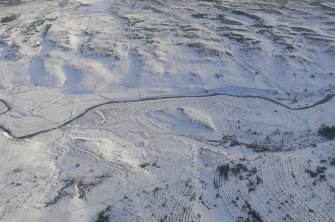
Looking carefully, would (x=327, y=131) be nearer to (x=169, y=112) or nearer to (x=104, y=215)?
(x=169, y=112)

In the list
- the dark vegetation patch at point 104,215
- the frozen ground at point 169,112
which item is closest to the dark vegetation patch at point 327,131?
the frozen ground at point 169,112

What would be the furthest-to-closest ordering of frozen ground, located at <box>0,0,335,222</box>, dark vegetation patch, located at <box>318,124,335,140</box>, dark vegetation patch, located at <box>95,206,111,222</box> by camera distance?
dark vegetation patch, located at <box>318,124,335,140</box>, frozen ground, located at <box>0,0,335,222</box>, dark vegetation patch, located at <box>95,206,111,222</box>

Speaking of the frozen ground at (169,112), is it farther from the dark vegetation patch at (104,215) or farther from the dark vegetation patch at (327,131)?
the dark vegetation patch at (327,131)

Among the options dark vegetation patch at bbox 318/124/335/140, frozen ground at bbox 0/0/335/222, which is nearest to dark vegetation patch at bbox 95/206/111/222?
frozen ground at bbox 0/0/335/222

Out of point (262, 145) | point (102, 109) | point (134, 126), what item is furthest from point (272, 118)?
point (102, 109)

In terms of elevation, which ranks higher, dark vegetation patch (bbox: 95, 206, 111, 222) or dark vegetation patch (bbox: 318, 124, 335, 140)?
dark vegetation patch (bbox: 318, 124, 335, 140)

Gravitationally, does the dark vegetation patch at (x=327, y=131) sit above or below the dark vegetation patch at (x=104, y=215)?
above

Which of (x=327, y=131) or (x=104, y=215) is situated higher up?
(x=327, y=131)

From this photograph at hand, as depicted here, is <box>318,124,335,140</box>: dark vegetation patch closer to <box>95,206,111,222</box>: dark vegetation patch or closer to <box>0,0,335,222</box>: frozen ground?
<box>0,0,335,222</box>: frozen ground

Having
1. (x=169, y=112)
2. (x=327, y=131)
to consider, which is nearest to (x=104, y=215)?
(x=169, y=112)
